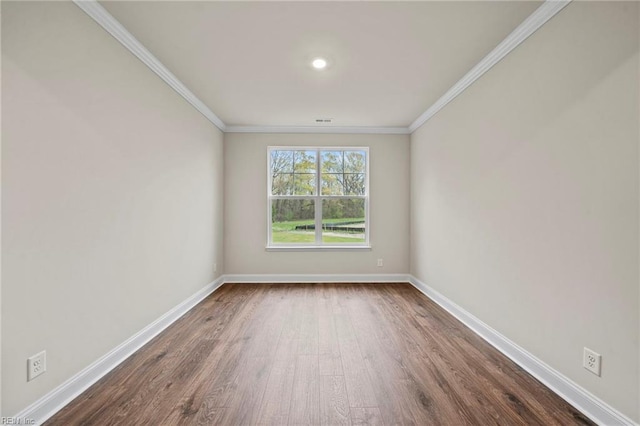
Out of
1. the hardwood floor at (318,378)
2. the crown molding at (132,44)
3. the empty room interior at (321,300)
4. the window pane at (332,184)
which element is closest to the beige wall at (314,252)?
the window pane at (332,184)

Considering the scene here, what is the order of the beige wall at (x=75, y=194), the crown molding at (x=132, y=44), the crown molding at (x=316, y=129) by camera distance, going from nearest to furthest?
the beige wall at (x=75, y=194), the crown molding at (x=132, y=44), the crown molding at (x=316, y=129)

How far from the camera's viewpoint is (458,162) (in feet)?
10.2

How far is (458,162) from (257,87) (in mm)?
2314

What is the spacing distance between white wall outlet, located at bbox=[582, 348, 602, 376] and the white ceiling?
2155 millimetres

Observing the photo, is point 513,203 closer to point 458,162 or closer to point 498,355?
point 458,162

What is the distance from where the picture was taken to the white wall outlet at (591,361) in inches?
62.3

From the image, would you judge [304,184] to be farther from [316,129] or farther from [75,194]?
[75,194]

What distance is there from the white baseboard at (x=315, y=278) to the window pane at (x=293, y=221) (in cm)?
58

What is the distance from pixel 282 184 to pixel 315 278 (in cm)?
162

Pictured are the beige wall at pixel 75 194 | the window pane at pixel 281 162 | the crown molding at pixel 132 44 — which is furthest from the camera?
the window pane at pixel 281 162

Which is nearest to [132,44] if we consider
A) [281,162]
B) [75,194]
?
[75,194]

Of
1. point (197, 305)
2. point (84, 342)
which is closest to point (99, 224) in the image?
point (84, 342)

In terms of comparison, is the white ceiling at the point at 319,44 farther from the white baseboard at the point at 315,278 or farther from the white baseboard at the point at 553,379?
the white baseboard at the point at 315,278

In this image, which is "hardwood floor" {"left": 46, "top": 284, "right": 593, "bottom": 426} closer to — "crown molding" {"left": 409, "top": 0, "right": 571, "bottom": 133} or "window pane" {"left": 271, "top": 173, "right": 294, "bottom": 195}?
"window pane" {"left": 271, "top": 173, "right": 294, "bottom": 195}
